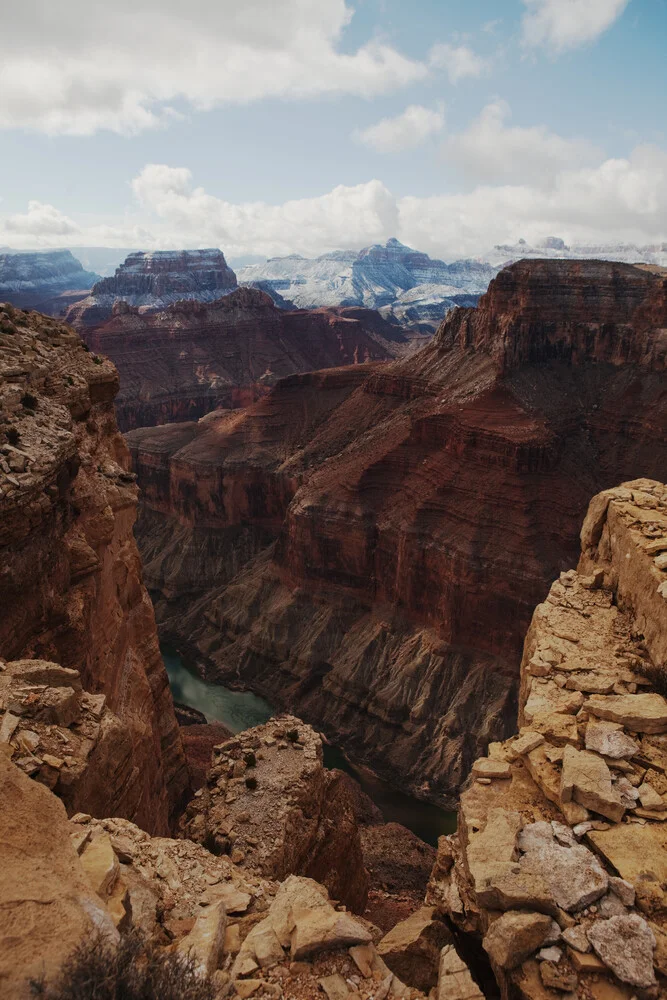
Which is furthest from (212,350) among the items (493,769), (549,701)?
(493,769)

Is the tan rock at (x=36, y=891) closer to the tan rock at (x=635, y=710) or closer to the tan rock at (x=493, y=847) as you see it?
the tan rock at (x=493, y=847)

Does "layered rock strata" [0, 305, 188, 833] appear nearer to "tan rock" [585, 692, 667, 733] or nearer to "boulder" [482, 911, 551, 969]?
"boulder" [482, 911, 551, 969]

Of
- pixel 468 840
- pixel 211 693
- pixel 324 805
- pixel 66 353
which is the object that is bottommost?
pixel 211 693

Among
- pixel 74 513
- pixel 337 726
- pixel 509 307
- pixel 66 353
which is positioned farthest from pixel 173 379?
pixel 74 513

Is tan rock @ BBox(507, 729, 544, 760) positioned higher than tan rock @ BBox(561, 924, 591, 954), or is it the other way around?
tan rock @ BBox(507, 729, 544, 760)

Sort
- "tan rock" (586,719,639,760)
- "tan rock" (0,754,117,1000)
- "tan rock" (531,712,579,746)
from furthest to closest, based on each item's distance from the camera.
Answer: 1. "tan rock" (531,712,579,746)
2. "tan rock" (586,719,639,760)
3. "tan rock" (0,754,117,1000)

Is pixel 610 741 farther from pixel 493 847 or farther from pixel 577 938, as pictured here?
pixel 577 938

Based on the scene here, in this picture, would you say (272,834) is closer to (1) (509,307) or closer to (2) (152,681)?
(2) (152,681)

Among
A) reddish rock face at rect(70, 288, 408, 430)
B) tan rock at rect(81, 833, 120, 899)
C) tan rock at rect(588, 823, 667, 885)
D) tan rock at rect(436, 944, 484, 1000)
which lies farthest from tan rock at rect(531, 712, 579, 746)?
reddish rock face at rect(70, 288, 408, 430)
